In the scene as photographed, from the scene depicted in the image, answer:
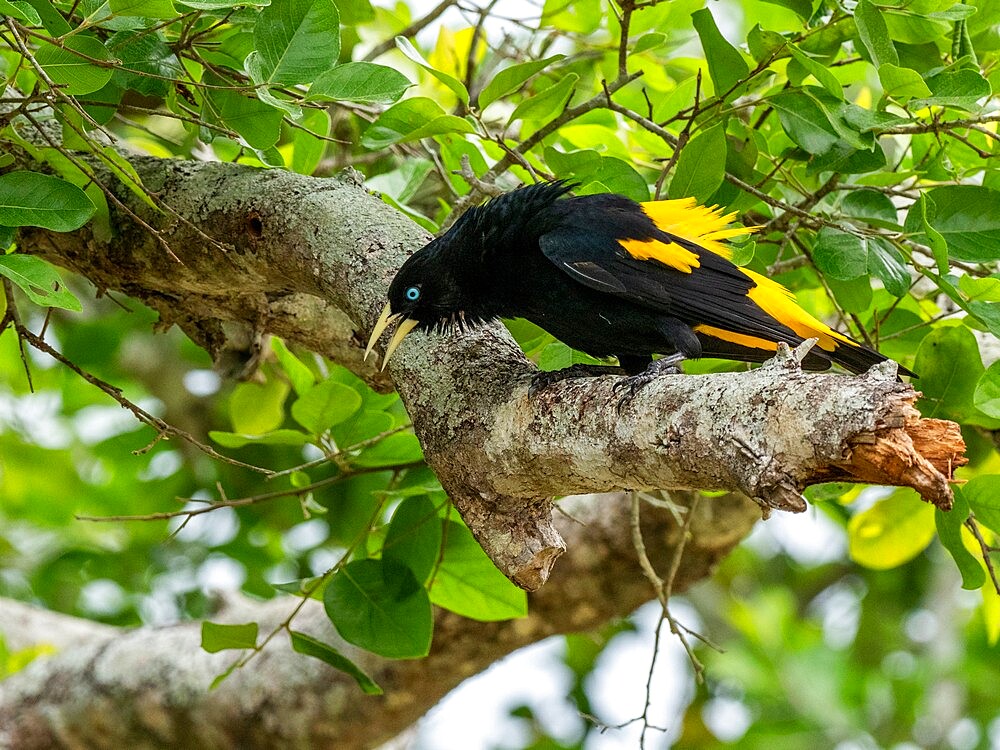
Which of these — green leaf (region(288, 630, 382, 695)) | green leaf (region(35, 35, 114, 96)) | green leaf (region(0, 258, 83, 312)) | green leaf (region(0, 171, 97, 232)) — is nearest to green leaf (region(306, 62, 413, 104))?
green leaf (region(35, 35, 114, 96))

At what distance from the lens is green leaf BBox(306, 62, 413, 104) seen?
2.25 m

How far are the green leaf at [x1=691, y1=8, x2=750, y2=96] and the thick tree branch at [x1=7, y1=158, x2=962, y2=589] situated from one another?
0.85 metres

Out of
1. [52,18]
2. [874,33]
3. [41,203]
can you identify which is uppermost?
[52,18]

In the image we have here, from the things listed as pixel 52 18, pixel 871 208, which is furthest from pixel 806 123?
pixel 52 18

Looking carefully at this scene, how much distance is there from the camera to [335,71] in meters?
2.26

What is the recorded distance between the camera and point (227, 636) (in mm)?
2756

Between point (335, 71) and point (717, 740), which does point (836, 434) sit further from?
point (717, 740)

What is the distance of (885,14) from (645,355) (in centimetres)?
105

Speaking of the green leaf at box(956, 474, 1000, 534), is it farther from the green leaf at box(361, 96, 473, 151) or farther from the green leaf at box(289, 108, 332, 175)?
the green leaf at box(289, 108, 332, 175)

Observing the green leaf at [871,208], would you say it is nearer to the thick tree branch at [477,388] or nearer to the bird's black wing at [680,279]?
the bird's black wing at [680,279]

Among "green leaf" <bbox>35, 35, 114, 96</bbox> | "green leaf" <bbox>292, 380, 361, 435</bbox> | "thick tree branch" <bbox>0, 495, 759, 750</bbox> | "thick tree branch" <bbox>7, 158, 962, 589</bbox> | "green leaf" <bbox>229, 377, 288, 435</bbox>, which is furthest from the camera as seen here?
"thick tree branch" <bbox>0, 495, 759, 750</bbox>

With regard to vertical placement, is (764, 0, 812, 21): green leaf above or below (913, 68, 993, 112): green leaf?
above

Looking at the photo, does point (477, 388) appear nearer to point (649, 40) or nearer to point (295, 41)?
point (295, 41)

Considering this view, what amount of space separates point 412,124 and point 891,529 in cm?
200
